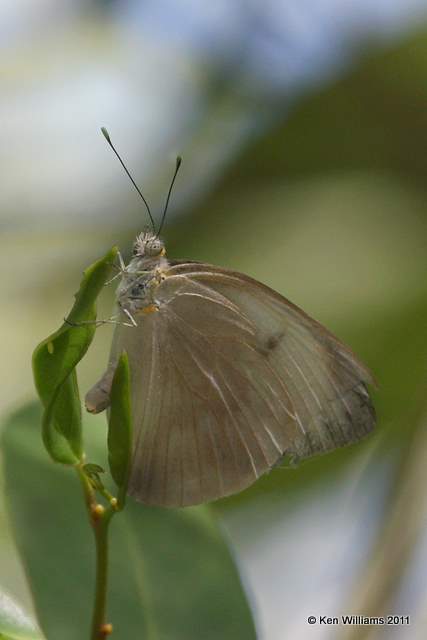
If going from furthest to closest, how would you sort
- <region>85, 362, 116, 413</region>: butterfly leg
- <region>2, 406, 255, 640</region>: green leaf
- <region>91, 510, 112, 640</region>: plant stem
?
1. <region>85, 362, 116, 413</region>: butterfly leg
2. <region>2, 406, 255, 640</region>: green leaf
3. <region>91, 510, 112, 640</region>: plant stem

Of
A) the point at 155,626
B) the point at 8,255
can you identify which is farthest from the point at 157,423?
the point at 8,255

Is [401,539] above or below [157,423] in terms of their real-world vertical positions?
below

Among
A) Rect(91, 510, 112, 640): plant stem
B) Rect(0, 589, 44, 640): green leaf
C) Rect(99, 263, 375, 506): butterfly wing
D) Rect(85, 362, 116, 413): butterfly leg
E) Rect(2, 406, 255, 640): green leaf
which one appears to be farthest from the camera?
Rect(99, 263, 375, 506): butterfly wing

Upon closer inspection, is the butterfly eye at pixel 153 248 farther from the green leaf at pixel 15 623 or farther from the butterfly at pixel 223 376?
the green leaf at pixel 15 623

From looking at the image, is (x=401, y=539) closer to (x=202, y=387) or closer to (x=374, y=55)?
(x=202, y=387)

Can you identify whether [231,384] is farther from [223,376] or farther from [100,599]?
[100,599]

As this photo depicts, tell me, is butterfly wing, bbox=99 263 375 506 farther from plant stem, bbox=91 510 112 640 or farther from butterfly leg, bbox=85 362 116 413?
plant stem, bbox=91 510 112 640

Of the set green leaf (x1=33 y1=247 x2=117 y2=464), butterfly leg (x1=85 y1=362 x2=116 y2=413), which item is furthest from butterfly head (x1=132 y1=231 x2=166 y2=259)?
green leaf (x1=33 y1=247 x2=117 y2=464)

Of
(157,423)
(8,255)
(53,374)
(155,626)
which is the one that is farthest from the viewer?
(8,255)
